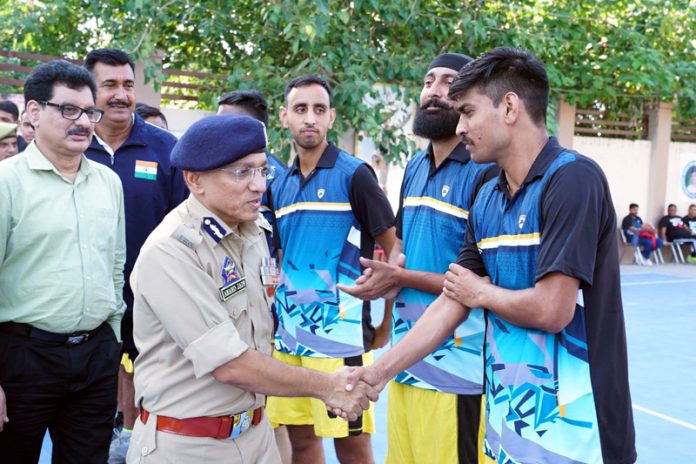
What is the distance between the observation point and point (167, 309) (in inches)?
87.4

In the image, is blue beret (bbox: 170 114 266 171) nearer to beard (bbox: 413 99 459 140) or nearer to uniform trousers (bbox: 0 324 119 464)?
beard (bbox: 413 99 459 140)

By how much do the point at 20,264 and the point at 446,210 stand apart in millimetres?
1773

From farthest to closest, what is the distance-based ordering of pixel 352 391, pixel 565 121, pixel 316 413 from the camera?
pixel 565 121, pixel 316 413, pixel 352 391

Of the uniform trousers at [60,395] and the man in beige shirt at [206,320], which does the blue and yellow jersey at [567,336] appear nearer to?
the man in beige shirt at [206,320]

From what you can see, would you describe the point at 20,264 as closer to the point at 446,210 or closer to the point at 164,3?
the point at 446,210

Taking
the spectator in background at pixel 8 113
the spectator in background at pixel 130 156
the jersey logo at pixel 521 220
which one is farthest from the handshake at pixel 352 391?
the spectator in background at pixel 8 113

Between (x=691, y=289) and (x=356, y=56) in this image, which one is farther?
(x=691, y=289)

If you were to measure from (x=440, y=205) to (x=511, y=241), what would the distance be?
31.7 inches

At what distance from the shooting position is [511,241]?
2408 millimetres

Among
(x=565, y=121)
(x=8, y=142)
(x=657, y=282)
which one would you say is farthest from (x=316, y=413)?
(x=565, y=121)

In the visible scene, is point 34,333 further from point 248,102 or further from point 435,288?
point 248,102

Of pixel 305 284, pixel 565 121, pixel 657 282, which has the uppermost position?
pixel 565 121

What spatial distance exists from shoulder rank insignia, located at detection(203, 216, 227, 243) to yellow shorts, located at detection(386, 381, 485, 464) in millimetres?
1232

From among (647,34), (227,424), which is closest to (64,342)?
(227,424)
